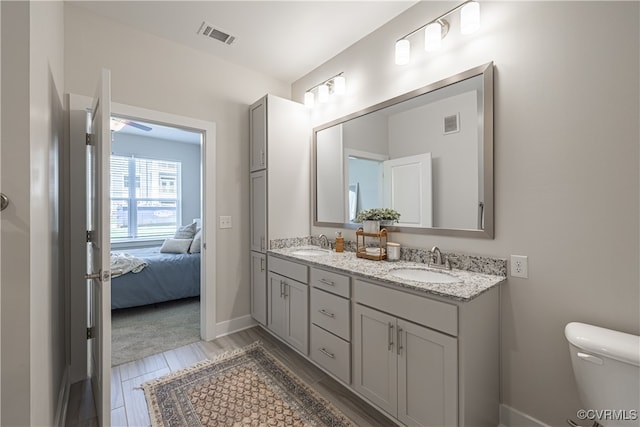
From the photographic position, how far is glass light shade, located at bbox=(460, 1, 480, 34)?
5.28 ft

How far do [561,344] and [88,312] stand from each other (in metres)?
3.03

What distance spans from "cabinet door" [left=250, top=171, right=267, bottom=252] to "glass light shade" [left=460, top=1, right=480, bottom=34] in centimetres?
188

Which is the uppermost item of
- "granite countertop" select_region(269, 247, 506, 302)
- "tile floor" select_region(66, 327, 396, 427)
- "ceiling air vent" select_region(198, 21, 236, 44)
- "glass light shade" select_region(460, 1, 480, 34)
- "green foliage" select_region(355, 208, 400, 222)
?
"ceiling air vent" select_region(198, 21, 236, 44)

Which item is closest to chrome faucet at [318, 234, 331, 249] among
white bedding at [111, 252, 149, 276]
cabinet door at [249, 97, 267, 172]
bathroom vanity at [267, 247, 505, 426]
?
bathroom vanity at [267, 247, 505, 426]

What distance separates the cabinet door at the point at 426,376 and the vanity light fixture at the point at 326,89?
2.07 m

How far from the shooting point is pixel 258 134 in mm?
2773

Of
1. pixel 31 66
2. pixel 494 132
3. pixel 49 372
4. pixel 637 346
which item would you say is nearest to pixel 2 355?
pixel 49 372

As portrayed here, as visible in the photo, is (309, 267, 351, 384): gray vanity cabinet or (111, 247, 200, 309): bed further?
(111, 247, 200, 309): bed

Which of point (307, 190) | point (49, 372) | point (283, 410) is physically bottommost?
point (283, 410)

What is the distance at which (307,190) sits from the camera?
2.97 m

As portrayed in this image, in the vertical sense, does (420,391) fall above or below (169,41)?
below

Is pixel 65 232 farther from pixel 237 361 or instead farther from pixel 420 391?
pixel 420 391

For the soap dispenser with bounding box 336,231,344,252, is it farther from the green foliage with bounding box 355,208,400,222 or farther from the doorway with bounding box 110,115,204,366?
the doorway with bounding box 110,115,204,366

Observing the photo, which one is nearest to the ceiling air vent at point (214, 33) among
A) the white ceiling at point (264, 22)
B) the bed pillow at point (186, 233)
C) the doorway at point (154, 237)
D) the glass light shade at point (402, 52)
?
the white ceiling at point (264, 22)
